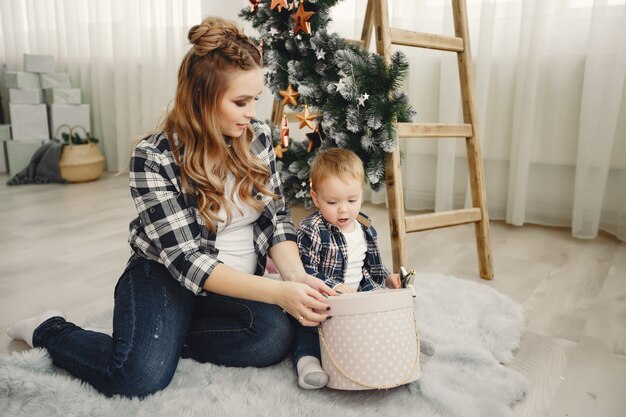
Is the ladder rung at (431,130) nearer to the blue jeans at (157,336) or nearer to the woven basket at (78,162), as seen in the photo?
the blue jeans at (157,336)

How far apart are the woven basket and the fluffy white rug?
7.66 ft

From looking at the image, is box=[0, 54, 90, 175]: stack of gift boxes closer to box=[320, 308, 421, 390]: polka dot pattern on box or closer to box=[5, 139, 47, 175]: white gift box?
box=[5, 139, 47, 175]: white gift box

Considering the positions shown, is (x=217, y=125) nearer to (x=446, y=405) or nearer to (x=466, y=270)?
(x=446, y=405)

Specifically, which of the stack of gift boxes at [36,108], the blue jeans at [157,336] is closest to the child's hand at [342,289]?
the blue jeans at [157,336]

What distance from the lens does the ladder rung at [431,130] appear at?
1425 millimetres

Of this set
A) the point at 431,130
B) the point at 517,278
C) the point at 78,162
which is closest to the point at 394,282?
the point at 431,130

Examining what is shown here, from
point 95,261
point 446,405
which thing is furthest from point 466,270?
point 95,261

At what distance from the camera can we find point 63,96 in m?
3.38

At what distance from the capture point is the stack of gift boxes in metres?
3.28

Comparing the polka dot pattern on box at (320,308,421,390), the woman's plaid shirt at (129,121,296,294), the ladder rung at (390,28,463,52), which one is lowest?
the polka dot pattern on box at (320,308,421,390)

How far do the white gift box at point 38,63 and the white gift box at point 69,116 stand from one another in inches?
10.3

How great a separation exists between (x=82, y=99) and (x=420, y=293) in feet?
10.1

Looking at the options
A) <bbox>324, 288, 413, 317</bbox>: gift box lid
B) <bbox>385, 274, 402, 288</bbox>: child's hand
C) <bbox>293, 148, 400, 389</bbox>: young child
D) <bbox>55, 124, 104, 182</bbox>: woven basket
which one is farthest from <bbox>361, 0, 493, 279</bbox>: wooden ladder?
<bbox>55, 124, 104, 182</bbox>: woven basket

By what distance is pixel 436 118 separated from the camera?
7.64 feet
